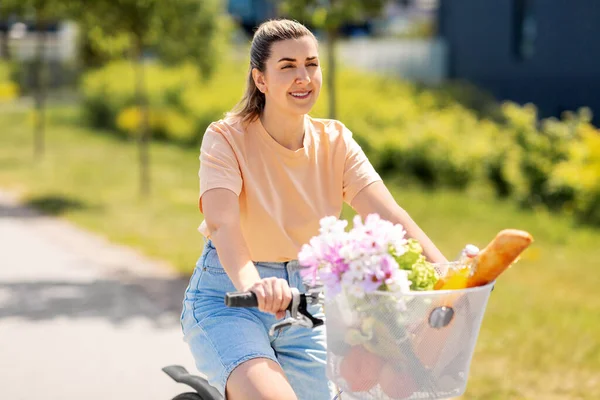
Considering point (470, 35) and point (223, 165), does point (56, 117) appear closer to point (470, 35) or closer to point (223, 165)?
point (470, 35)

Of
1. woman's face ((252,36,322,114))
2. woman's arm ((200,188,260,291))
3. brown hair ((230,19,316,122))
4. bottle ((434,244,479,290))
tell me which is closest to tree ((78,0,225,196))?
brown hair ((230,19,316,122))

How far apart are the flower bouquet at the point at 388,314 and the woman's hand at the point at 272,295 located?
0.27 meters

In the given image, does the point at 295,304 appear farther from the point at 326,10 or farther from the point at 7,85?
the point at 7,85

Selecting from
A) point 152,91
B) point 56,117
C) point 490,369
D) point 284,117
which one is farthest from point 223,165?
point 56,117

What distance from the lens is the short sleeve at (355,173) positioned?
10.9 feet

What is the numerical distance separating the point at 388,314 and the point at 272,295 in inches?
18.4

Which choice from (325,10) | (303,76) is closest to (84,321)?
(325,10)

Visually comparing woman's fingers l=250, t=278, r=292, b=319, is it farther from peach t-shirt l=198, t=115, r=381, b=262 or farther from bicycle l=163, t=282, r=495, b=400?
peach t-shirt l=198, t=115, r=381, b=262

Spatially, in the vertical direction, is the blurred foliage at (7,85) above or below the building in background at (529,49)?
below

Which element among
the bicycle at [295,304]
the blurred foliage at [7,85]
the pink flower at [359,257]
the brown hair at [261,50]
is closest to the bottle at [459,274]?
the pink flower at [359,257]

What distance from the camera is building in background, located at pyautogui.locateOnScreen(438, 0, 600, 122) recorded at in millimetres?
18062

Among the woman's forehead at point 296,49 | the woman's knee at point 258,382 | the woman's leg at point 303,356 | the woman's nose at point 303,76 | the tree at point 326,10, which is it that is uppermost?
the woman's forehead at point 296,49

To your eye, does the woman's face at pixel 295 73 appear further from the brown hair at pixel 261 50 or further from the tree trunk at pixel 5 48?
the tree trunk at pixel 5 48

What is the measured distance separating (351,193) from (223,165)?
442mm
